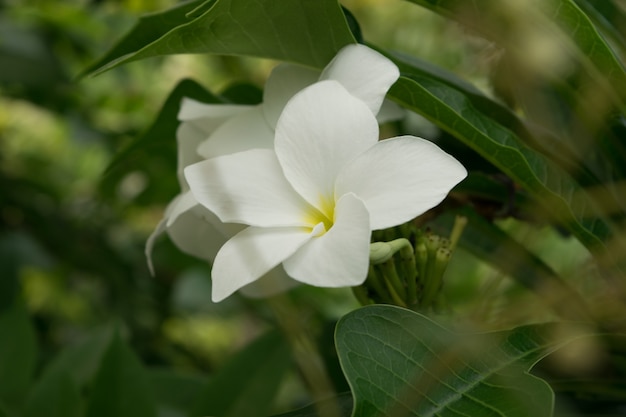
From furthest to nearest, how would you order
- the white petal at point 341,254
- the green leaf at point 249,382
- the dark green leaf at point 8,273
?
1. the dark green leaf at point 8,273
2. the green leaf at point 249,382
3. the white petal at point 341,254

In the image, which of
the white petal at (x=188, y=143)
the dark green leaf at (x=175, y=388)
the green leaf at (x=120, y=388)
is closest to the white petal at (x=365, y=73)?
the white petal at (x=188, y=143)

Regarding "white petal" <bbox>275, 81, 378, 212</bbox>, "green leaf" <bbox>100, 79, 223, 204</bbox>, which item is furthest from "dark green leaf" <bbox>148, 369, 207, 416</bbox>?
"white petal" <bbox>275, 81, 378, 212</bbox>

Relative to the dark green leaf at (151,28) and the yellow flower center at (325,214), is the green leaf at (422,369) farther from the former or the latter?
the dark green leaf at (151,28)

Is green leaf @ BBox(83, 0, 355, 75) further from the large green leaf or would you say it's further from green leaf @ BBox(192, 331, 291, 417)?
green leaf @ BBox(192, 331, 291, 417)

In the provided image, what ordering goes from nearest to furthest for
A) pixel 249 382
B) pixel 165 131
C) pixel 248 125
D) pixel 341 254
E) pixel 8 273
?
pixel 341 254 < pixel 248 125 < pixel 165 131 < pixel 249 382 < pixel 8 273

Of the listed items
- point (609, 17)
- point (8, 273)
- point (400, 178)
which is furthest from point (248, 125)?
point (8, 273)

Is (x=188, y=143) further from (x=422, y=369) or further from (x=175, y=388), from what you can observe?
(x=175, y=388)
